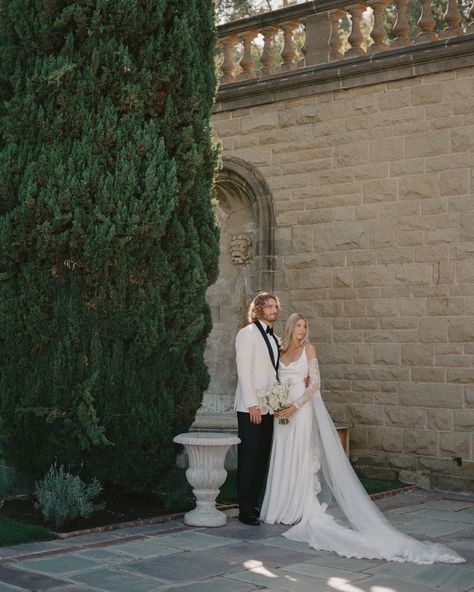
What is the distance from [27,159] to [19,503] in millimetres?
2804

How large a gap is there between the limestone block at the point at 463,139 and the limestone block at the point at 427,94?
15.5 inches

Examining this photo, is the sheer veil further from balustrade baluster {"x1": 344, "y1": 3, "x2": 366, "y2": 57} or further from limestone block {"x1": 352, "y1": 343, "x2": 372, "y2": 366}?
balustrade baluster {"x1": 344, "y1": 3, "x2": 366, "y2": 57}

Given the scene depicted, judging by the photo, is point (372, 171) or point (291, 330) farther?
point (372, 171)

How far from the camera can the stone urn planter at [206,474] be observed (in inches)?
267

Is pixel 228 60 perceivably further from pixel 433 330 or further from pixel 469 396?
pixel 469 396

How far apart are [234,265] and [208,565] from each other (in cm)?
578

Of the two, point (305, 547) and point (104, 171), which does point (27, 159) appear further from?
point (305, 547)

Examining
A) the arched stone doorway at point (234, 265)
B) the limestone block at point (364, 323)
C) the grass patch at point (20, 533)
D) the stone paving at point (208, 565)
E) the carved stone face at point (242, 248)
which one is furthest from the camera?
the carved stone face at point (242, 248)

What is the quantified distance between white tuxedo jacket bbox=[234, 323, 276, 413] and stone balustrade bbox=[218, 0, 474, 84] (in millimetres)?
3991

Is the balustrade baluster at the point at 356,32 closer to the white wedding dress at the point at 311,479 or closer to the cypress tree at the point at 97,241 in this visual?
the cypress tree at the point at 97,241

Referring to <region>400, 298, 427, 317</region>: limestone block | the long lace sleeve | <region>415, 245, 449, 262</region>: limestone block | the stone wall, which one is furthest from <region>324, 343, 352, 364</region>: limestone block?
the long lace sleeve

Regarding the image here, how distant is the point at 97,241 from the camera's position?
22.4 ft

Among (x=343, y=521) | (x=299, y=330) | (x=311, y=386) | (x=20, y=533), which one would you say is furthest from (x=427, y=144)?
(x=20, y=533)

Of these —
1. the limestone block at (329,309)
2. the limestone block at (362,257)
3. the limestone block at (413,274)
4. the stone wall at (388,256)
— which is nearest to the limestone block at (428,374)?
the stone wall at (388,256)
